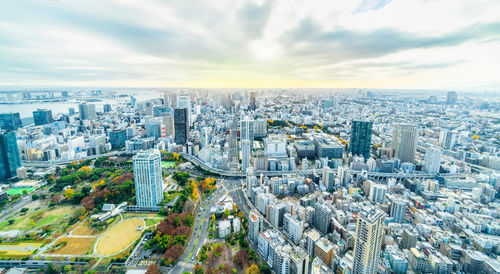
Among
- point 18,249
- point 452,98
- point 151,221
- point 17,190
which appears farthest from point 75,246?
point 452,98

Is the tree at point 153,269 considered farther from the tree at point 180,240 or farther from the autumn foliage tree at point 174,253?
the tree at point 180,240

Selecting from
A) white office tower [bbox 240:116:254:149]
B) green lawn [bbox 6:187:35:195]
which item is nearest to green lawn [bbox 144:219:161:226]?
green lawn [bbox 6:187:35:195]

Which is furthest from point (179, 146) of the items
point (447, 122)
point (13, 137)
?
point (447, 122)

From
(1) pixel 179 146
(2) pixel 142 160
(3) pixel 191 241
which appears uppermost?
(2) pixel 142 160

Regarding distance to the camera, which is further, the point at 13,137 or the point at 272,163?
the point at 272,163

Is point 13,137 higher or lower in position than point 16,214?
higher

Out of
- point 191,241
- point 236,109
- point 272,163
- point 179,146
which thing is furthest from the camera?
point 236,109

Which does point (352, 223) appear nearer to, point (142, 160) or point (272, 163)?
point (272, 163)

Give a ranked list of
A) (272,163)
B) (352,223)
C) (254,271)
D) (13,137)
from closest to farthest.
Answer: (254,271)
(352,223)
(13,137)
(272,163)
